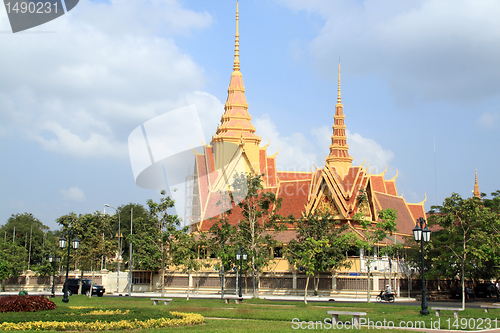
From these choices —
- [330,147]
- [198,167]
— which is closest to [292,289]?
[198,167]

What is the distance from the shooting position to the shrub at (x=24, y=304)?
18472 millimetres

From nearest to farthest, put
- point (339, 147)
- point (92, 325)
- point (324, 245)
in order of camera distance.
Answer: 1. point (92, 325)
2. point (324, 245)
3. point (339, 147)

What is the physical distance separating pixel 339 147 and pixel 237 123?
13688mm

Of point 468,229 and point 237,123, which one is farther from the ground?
point 237,123

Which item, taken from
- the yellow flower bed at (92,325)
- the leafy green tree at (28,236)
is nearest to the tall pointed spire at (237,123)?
the leafy green tree at (28,236)

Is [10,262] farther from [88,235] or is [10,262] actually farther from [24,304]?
[24,304]

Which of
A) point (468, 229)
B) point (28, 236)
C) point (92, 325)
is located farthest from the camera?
point (28, 236)

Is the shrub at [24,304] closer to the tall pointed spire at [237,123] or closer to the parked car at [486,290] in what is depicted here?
the parked car at [486,290]

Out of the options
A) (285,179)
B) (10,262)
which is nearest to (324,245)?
(285,179)

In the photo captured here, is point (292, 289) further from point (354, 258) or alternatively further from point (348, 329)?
point (348, 329)

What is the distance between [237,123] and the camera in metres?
59.0

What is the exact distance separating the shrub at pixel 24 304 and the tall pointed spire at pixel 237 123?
3879 centimetres

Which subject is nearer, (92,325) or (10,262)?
(92,325)

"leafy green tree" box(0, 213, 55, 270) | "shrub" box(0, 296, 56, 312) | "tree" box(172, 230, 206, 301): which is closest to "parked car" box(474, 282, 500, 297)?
"tree" box(172, 230, 206, 301)
